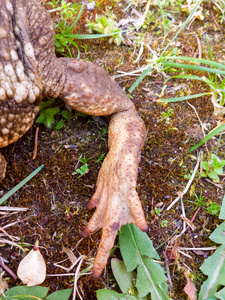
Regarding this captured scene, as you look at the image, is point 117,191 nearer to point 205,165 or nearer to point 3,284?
point 205,165

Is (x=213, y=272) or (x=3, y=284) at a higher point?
(x=3, y=284)

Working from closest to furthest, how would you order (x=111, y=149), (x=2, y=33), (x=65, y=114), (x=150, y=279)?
1. (x=2, y=33)
2. (x=150, y=279)
3. (x=111, y=149)
4. (x=65, y=114)

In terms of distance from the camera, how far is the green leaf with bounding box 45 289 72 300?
175cm

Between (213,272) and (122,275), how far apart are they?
0.66 m

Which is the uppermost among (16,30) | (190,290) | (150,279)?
(16,30)

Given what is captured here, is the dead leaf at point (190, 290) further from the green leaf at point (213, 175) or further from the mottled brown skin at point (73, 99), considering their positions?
the green leaf at point (213, 175)

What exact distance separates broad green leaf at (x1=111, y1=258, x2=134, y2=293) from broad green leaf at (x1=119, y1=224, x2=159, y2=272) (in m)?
0.06

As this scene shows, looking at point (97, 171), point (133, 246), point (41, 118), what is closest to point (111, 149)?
point (97, 171)

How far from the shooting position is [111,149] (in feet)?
6.90

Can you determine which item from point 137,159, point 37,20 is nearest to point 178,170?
point 137,159

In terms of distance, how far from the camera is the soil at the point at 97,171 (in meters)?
1.94

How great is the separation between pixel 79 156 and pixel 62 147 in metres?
0.15

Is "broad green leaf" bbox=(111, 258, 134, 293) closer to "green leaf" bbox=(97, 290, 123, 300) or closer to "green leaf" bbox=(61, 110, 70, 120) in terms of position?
"green leaf" bbox=(97, 290, 123, 300)

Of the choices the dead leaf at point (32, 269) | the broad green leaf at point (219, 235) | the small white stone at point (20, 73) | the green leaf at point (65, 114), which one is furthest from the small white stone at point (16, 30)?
the broad green leaf at point (219, 235)
